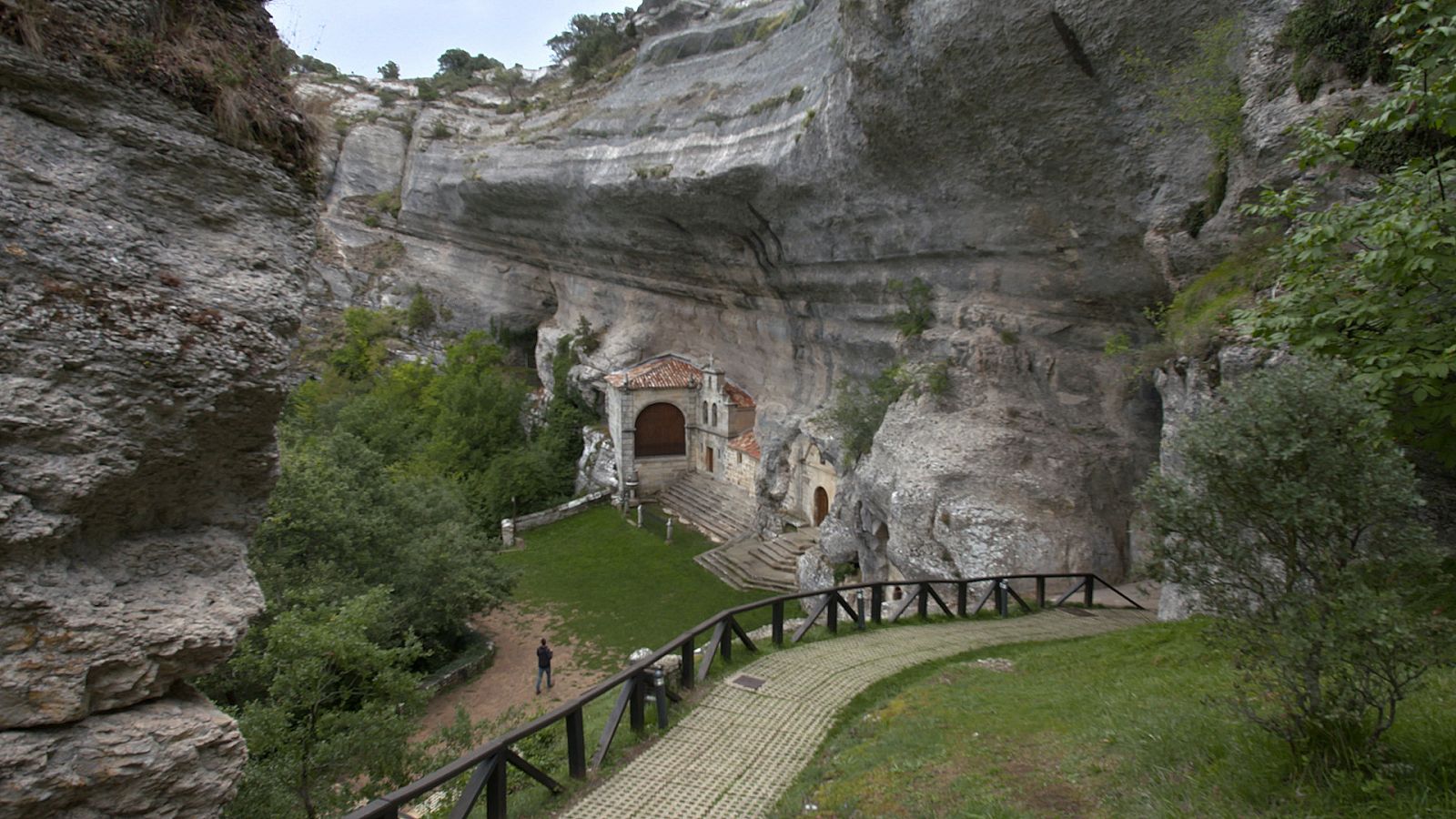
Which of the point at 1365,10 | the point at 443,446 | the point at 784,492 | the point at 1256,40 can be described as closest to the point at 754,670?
the point at 1365,10

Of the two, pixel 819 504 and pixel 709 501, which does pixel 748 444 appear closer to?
pixel 709 501

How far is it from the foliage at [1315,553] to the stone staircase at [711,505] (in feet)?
66.8

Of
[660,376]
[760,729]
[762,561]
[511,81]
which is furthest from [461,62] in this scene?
[760,729]

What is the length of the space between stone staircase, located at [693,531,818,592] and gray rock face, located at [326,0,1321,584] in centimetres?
119

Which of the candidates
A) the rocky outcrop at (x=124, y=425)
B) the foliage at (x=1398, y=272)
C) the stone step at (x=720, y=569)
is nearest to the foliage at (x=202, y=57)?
the rocky outcrop at (x=124, y=425)

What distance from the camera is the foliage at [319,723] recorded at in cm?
703

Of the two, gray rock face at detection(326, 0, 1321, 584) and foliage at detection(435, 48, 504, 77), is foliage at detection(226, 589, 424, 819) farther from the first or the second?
foliage at detection(435, 48, 504, 77)

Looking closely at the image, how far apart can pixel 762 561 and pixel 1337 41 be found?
16.8m

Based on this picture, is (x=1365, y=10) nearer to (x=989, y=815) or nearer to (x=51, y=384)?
(x=989, y=815)

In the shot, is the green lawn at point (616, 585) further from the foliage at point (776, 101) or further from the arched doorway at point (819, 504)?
the foliage at point (776, 101)

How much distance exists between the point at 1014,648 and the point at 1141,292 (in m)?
8.04

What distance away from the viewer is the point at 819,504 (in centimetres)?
2266

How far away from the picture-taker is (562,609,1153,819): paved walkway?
5574 mm

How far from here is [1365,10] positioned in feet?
29.2
